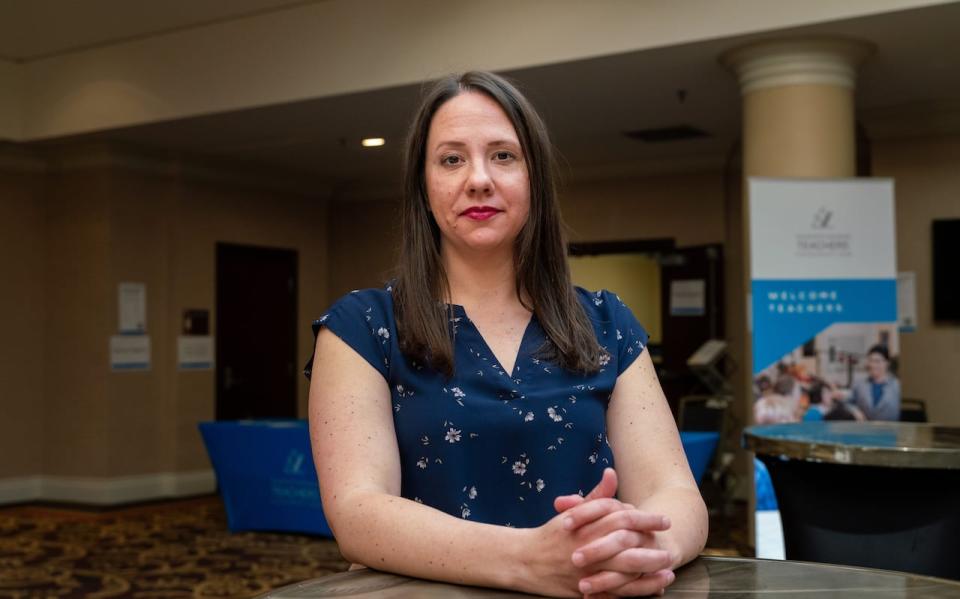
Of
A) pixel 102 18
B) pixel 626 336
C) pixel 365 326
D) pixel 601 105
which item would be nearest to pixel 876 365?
pixel 601 105

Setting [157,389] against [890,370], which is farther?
[157,389]

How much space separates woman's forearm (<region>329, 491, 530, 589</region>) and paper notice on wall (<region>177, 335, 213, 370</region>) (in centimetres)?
924

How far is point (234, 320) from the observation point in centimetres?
1102

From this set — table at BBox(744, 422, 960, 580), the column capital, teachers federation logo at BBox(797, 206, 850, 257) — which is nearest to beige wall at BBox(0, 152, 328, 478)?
the column capital

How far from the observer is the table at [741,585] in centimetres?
123

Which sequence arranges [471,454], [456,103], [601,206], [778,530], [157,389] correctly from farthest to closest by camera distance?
[601,206] → [157,389] → [778,530] → [456,103] → [471,454]

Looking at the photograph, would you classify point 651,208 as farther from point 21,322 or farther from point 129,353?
point 21,322

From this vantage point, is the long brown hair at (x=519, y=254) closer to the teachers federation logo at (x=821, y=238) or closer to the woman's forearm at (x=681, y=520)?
the woman's forearm at (x=681, y=520)

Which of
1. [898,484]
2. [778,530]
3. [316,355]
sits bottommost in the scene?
[778,530]

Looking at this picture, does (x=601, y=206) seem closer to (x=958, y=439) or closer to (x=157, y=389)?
(x=157, y=389)

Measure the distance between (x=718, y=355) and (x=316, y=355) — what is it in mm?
8072

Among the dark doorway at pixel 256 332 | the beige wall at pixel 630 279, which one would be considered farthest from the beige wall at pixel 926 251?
the dark doorway at pixel 256 332

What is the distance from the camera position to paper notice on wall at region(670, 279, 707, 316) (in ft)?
33.1

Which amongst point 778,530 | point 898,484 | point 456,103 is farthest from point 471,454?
point 778,530
